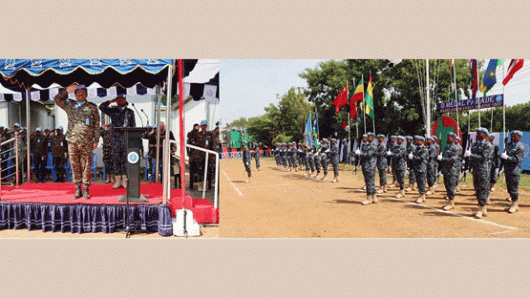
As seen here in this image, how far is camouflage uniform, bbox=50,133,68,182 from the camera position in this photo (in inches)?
273

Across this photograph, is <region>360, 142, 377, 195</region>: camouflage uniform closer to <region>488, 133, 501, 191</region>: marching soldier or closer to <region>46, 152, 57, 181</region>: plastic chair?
<region>488, 133, 501, 191</region>: marching soldier

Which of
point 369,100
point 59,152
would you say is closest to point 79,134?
point 59,152

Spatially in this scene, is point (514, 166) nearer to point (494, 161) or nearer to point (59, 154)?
point (494, 161)

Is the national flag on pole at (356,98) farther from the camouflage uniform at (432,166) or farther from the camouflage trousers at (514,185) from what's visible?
the camouflage trousers at (514,185)

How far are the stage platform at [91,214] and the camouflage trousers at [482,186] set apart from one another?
14.7ft

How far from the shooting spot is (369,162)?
747cm

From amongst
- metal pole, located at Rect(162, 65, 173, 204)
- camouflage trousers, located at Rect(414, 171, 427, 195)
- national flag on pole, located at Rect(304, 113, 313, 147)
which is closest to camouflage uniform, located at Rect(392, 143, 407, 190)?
camouflage trousers, located at Rect(414, 171, 427, 195)

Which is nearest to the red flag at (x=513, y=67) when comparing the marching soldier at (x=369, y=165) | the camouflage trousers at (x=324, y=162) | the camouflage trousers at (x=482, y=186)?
the camouflage trousers at (x=482, y=186)

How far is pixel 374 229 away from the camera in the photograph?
5.48 metres

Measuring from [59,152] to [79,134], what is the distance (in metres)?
2.32

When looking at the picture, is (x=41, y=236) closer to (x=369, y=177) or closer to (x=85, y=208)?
(x=85, y=208)

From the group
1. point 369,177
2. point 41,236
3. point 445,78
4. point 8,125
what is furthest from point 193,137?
point 445,78

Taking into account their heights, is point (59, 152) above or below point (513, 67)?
below

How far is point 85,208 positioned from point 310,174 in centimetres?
644
